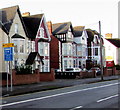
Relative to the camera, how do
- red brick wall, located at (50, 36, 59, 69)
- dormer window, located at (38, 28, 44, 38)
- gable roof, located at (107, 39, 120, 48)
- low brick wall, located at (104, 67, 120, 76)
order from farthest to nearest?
gable roof, located at (107, 39, 120, 48) < red brick wall, located at (50, 36, 59, 69) < low brick wall, located at (104, 67, 120, 76) < dormer window, located at (38, 28, 44, 38)

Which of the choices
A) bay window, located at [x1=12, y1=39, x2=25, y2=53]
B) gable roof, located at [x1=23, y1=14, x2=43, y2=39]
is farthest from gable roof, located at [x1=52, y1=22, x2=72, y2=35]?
bay window, located at [x1=12, y1=39, x2=25, y2=53]

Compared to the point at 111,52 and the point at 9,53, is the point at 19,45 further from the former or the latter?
the point at 111,52

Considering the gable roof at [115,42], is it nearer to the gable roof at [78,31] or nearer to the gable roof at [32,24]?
the gable roof at [78,31]

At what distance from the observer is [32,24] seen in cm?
3872

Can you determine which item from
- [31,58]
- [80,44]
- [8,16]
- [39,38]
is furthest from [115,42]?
[8,16]

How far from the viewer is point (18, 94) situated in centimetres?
1705

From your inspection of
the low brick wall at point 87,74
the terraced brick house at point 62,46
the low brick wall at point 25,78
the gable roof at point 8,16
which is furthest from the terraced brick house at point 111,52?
the low brick wall at point 25,78

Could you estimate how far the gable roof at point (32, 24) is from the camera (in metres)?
37.8

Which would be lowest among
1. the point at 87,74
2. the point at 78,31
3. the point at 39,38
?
the point at 87,74

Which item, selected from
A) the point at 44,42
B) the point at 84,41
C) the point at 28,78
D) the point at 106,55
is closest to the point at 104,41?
the point at 106,55

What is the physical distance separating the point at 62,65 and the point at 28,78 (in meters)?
20.3

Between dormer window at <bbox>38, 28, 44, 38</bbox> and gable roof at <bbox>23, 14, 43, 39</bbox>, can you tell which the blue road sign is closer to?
gable roof at <bbox>23, 14, 43, 39</bbox>

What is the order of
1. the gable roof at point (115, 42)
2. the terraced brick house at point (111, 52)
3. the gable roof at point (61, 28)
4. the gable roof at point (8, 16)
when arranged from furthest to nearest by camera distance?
the gable roof at point (115, 42), the terraced brick house at point (111, 52), the gable roof at point (61, 28), the gable roof at point (8, 16)

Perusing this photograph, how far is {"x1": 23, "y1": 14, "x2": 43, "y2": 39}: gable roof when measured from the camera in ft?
124
